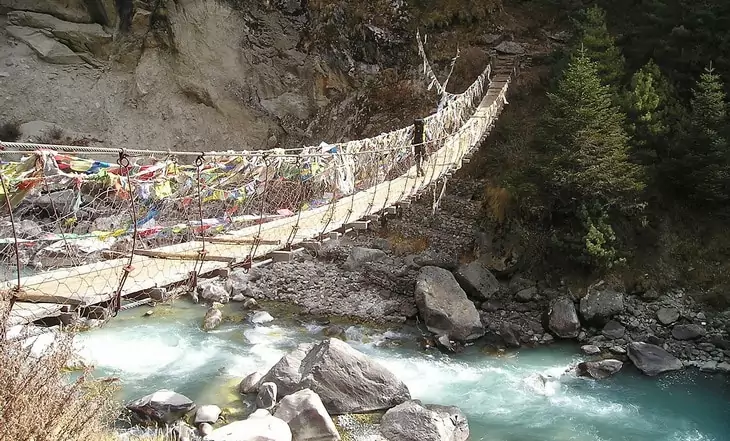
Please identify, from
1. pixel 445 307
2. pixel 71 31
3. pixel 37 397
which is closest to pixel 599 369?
pixel 445 307

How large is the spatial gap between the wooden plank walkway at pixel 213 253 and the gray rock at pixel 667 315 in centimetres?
339

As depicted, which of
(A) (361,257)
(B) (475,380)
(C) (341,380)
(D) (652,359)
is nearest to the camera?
(C) (341,380)

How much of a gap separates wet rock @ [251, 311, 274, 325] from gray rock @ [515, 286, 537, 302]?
3431 millimetres

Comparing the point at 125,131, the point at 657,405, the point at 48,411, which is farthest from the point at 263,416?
the point at 125,131

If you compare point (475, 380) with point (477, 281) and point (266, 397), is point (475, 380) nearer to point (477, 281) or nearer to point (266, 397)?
point (477, 281)

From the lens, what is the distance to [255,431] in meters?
4.56

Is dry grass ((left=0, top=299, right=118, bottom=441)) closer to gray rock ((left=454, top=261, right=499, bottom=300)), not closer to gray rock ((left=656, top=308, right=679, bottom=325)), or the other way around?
gray rock ((left=454, top=261, right=499, bottom=300))

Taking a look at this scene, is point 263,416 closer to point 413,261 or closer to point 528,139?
point 413,261

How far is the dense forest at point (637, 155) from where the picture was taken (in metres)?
7.45

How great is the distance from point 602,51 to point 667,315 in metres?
4.16

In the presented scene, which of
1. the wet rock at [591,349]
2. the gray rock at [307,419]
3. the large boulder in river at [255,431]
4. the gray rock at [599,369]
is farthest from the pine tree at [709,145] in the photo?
the large boulder in river at [255,431]

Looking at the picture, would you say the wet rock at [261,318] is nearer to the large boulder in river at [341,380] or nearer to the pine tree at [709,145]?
the large boulder in river at [341,380]

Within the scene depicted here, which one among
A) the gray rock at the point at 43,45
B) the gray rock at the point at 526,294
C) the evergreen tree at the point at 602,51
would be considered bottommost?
the gray rock at the point at 526,294

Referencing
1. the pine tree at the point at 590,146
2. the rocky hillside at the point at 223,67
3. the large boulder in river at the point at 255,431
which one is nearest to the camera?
the large boulder in river at the point at 255,431
